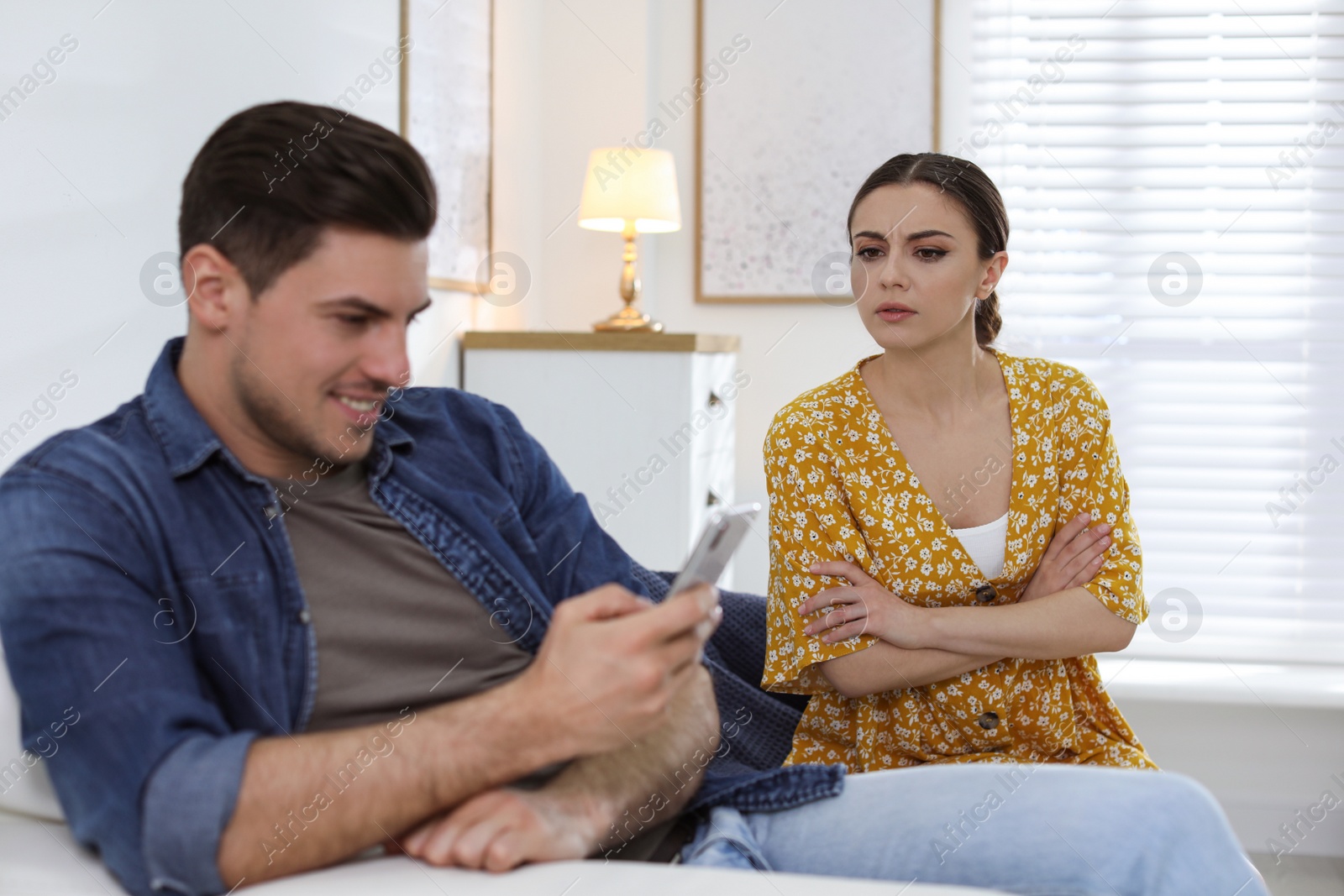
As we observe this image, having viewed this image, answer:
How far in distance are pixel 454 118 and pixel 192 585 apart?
2.11 m

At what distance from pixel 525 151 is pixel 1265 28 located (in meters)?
2.17

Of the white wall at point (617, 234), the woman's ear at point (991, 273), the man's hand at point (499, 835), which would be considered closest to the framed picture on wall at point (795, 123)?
the white wall at point (617, 234)

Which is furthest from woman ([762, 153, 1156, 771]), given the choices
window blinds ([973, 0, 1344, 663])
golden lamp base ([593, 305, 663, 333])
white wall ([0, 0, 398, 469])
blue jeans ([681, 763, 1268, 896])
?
window blinds ([973, 0, 1344, 663])

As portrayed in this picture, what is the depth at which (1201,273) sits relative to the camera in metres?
3.22

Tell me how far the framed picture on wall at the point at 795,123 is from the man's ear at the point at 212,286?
8.53 feet

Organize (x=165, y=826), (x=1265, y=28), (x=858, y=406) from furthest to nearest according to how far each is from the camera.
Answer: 1. (x=1265, y=28)
2. (x=858, y=406)
3. (x=165, y=826)

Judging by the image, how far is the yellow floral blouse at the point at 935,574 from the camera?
1.60 meters

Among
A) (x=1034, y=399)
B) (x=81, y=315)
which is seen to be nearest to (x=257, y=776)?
(x=81, y=315)

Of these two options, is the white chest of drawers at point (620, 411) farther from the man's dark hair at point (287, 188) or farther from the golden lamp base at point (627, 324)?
the man's dark hair at point (287, 188)

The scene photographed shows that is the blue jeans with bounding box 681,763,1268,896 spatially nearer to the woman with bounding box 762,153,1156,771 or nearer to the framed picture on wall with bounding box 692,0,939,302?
the woman with bounding box 762,153,1156,771

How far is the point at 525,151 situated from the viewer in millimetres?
3385

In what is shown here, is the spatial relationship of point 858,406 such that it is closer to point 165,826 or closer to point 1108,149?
point 165,826

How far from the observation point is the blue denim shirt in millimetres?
802

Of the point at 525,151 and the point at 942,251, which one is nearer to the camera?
the point at 942,251
